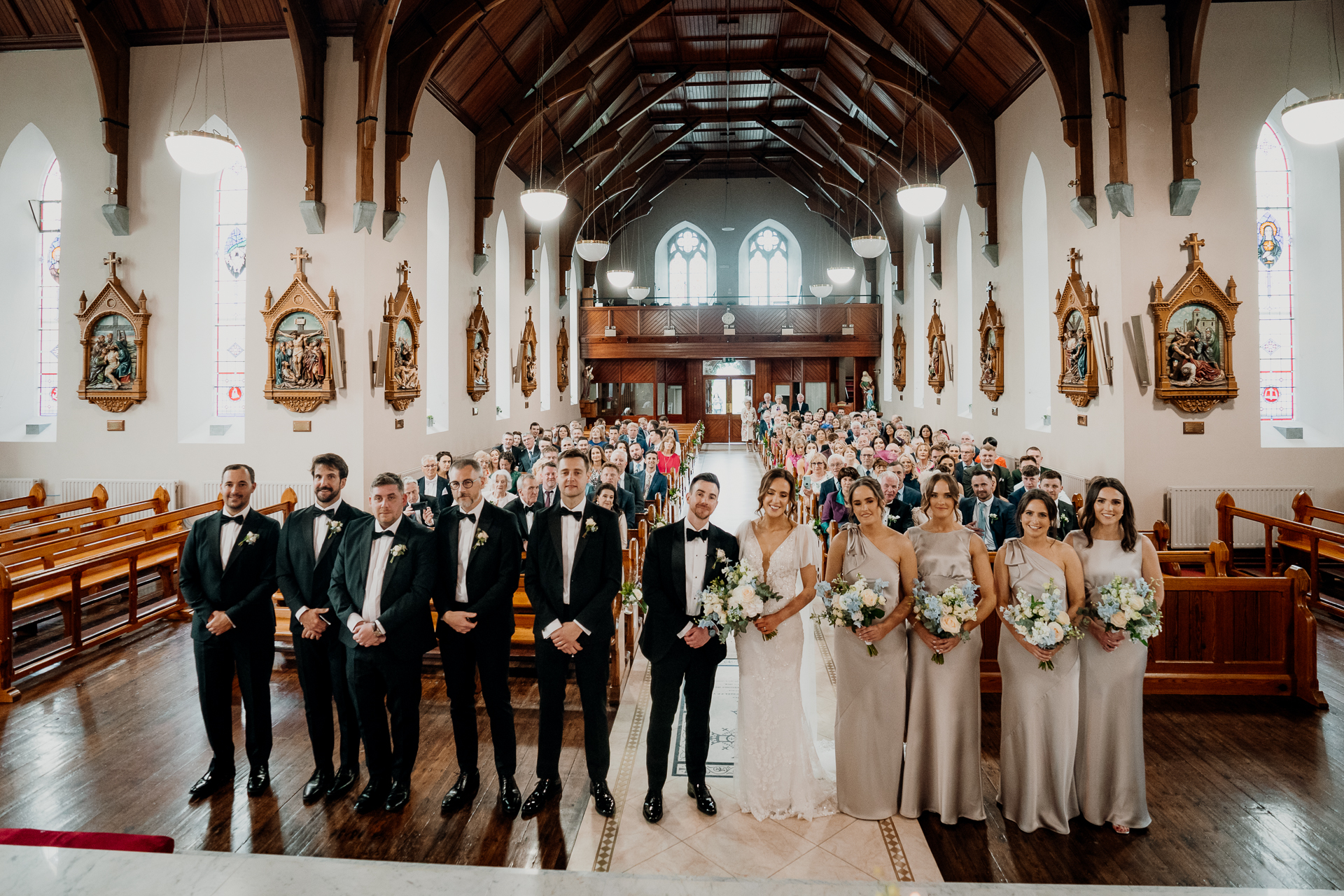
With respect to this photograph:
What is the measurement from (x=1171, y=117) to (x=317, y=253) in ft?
33.1

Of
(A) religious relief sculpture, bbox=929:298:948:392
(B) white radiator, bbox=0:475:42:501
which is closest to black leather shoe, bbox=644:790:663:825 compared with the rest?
(B) white radiator, bbox=0:475:42:501

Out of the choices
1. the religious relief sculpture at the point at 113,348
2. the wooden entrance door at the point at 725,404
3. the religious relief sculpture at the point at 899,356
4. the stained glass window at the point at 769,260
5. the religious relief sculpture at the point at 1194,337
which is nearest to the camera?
the religious relief sculpture at the point at 1194,337

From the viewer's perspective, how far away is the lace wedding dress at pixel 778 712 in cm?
357

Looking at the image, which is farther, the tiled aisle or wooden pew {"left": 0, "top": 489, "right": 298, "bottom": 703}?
wooden pew {"left": 0, "top": 489, "right": 298, "bottom": 703}

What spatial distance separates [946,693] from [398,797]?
2667 millimetres

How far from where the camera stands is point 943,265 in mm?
15672

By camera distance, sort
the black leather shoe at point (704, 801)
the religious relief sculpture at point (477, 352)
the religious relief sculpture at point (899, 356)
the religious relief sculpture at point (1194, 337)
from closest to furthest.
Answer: the black leather shoe at point (704, 801)
the religious relief sculpture at point (1194, 337)
the religious relief sculpture at point (477, 352)
the religious relief sculpture at point (899, 356)

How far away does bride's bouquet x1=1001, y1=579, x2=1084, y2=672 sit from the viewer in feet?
10.6

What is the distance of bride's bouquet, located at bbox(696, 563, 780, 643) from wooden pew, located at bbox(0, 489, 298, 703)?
4.32 m

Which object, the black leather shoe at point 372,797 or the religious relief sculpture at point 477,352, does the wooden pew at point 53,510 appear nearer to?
the religious relief sculpture at point 477,352

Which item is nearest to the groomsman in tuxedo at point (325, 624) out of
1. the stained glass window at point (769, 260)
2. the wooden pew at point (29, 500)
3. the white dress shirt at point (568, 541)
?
the white dress shirt at point (568, 541)

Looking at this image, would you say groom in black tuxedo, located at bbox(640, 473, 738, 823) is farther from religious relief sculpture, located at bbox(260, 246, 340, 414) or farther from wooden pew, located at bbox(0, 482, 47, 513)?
wooden pew, located at bbox(0, 482, 47, 513)

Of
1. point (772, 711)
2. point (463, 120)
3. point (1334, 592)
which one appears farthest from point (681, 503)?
point (772, 711)

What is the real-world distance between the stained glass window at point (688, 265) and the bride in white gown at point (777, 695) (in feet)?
73.4
